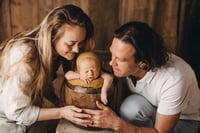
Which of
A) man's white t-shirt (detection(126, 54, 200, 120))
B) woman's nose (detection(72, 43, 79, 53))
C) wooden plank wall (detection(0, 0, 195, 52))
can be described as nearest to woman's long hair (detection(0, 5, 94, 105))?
woman's nose (detection(72, 43, 79, 53))

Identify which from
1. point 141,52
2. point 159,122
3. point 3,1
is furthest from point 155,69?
point 3,1

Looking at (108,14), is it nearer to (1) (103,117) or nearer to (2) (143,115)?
(2) (143,115)

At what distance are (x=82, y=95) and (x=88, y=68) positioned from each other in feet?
0.53

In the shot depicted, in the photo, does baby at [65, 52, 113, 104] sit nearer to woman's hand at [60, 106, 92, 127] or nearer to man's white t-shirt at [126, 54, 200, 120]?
woman's hand at [60, 106, 92, 127]

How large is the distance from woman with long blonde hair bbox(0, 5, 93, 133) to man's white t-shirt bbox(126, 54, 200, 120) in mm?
416

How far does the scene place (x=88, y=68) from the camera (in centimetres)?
195

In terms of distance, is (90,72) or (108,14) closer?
(90,72)

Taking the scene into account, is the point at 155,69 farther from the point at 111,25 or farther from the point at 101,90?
the point at 111,25

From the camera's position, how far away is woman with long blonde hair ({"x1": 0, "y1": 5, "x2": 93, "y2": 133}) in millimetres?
1993

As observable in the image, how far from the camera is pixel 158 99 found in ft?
7.23

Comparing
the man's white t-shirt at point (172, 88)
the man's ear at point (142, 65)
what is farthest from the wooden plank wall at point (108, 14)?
the man's ear at point (142, 65)

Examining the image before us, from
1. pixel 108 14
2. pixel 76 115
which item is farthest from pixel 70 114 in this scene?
pixel 108 14

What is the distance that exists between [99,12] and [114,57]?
78 centimetres

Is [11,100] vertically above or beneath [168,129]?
above
